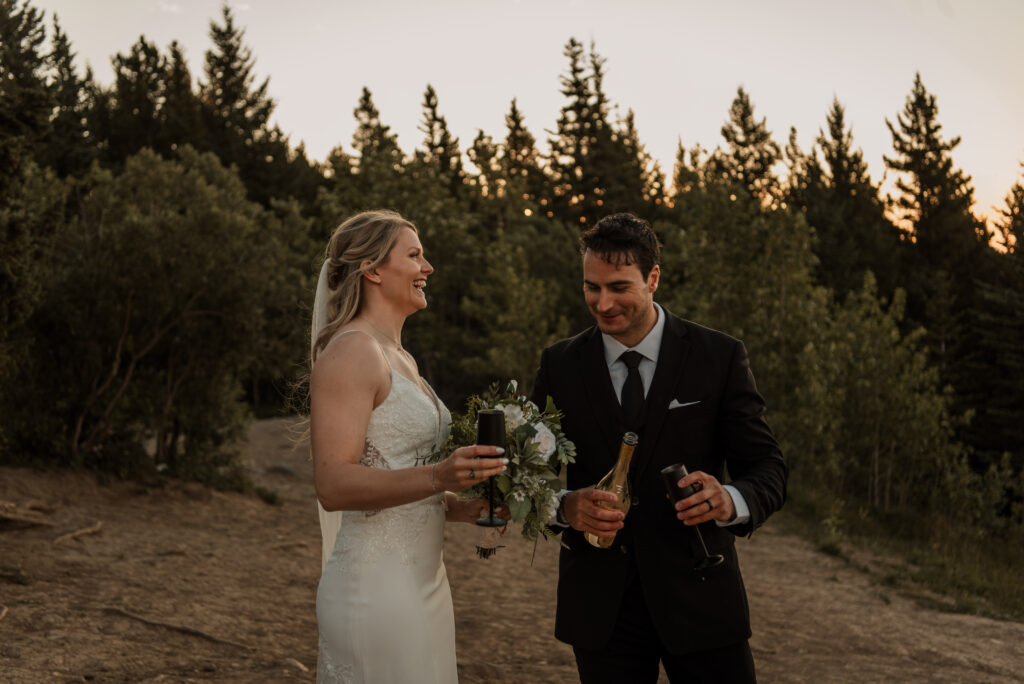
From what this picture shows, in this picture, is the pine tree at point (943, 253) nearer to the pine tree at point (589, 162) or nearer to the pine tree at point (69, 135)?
the pine tree at point (589, 162)

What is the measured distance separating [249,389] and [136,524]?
33675 millimetres

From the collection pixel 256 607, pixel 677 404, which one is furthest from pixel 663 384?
pixel 256 607

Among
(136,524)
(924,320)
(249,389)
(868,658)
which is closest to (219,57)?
(249,389)

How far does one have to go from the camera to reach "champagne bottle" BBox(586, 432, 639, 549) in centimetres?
320

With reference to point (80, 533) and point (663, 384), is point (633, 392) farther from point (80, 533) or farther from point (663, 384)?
point (80, 533)

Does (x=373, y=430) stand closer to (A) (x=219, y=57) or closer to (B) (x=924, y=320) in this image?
(B) (x=924, y=320)

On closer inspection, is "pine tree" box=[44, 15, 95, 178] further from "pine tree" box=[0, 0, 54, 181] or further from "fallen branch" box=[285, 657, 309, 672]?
"fallen branch" box=[285, 657, 309, 672]

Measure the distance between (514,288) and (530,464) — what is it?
24313mm

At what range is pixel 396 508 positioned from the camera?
11.4 feet

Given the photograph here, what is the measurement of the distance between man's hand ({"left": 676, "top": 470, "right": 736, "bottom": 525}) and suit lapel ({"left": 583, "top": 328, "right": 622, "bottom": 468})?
44 cm

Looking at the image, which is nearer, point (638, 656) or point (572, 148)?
point (638, 656)

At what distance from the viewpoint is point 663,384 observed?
3.43m

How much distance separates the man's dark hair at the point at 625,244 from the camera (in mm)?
→ 3463

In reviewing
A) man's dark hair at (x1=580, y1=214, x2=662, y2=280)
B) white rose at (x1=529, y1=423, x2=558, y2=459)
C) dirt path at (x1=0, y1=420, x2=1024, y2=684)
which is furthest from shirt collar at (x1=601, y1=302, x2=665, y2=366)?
dirt path at (x1=0, y1=420, x2=1024, y2=684)
